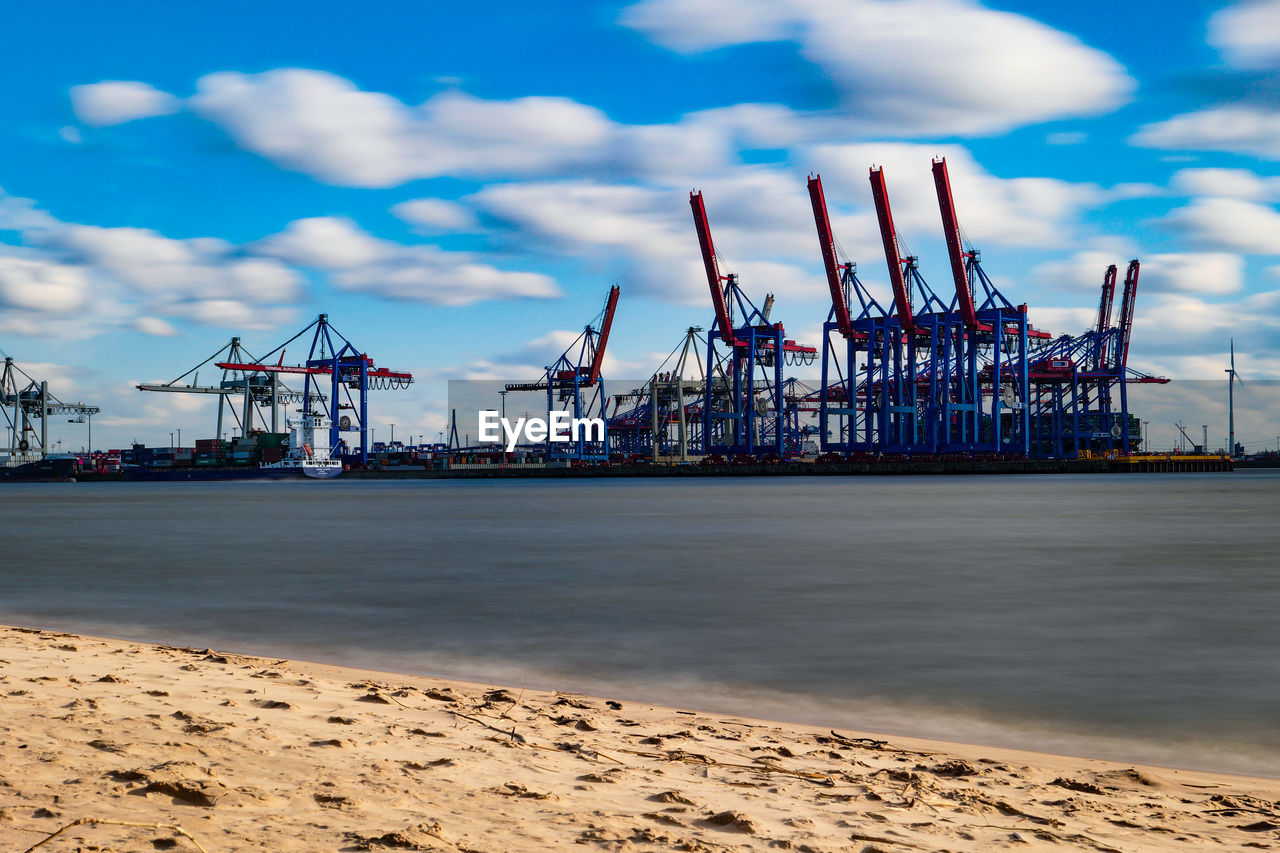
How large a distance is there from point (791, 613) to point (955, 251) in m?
77.2

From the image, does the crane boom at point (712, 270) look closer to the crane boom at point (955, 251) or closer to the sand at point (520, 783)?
the crane boom at point (955, 251)

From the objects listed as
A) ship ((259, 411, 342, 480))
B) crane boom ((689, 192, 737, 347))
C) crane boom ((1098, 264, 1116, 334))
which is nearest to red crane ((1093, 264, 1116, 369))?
crane boom ((1098, 264, 1116, 334))

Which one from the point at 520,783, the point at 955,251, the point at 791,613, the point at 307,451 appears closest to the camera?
the point at 520,783

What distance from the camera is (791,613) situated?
13266 millimetres

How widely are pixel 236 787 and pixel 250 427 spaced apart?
404 ft

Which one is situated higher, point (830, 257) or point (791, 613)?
point (830, 257)

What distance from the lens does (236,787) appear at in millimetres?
4398

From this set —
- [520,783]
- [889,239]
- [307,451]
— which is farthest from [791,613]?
[307,451]

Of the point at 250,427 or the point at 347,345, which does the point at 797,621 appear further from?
the point at 250,427

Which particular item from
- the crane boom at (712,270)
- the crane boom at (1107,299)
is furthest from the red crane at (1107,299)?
the crane boom at (712,270)

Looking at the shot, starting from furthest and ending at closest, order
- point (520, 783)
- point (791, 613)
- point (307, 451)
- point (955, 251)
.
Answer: point (307, 451), point (955, 251), point (791, 613), point (520, 783)

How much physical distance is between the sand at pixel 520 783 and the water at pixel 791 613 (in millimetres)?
1574

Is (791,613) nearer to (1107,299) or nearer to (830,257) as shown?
(830,257)

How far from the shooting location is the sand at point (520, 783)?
3961 millimetres
